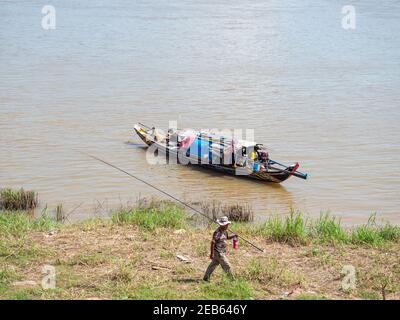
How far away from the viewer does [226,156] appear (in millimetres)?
17547

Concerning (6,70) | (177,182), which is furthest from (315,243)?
(6,70)

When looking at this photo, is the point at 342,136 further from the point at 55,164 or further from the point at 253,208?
the point at 55,164

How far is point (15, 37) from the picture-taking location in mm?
38938

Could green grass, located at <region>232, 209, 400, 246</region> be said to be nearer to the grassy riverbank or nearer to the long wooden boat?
the grassy riverbank

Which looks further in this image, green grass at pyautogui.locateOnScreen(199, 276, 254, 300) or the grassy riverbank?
the grassy riverbank

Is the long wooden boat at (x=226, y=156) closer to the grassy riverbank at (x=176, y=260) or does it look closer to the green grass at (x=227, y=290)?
the grassy riverbank at (x=176, y=260)

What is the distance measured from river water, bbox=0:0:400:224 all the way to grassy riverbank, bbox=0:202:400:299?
3.12 meters

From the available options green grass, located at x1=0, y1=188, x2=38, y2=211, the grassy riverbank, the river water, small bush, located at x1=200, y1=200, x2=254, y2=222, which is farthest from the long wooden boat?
green grass, located at x1=0, y1=188, x2=38, y2=211

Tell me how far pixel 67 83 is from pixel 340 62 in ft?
48.7

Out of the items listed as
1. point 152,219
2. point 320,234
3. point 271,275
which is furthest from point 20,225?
point 320,234

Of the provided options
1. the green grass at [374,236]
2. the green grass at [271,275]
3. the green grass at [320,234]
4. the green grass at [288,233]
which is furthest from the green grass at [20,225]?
the green grass at [374,236]

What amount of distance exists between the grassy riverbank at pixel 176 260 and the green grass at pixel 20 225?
17mm

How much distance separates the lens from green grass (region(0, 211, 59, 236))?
36.2 ft

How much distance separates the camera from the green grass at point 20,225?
36.2ft
